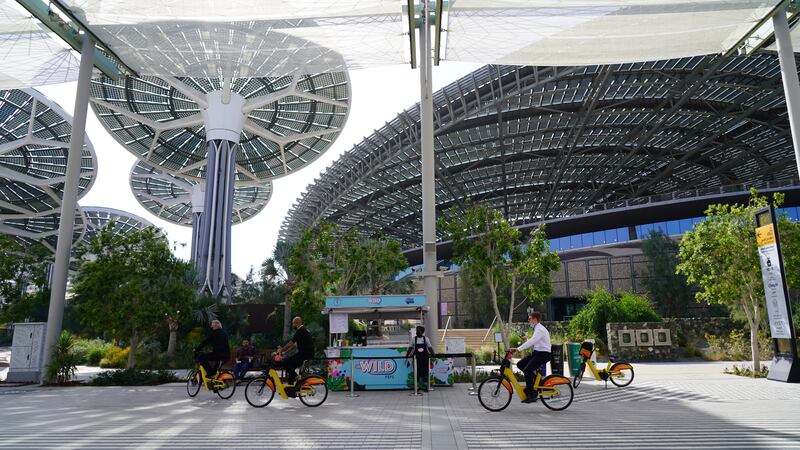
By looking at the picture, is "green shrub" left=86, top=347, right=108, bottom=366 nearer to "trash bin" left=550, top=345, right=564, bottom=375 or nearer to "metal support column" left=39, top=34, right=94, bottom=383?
"metal support column" left=39, top=34, right=94, bottom=383

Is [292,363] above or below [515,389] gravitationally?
above

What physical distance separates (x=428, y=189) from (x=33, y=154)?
1652 inches

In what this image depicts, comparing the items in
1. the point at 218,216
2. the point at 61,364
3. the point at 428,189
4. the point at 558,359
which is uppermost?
the point at 218,216

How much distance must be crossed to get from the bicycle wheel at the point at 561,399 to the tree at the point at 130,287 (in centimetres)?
1304

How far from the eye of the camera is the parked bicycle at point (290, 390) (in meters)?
10.2

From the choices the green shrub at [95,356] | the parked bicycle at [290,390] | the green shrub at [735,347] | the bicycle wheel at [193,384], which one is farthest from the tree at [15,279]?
the green shrub at [735,347]

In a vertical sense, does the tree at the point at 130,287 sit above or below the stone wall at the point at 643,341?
above

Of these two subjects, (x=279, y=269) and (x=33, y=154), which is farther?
(x=33, y=154)

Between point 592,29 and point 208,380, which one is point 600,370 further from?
point 208,380

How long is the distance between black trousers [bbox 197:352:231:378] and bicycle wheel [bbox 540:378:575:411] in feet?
22.5

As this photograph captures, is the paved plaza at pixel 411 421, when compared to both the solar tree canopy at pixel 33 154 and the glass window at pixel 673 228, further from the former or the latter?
the glass window at pixel 673 228

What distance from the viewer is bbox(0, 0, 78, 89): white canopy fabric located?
47.4ft

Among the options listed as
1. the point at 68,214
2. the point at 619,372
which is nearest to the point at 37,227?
the point at 68,214

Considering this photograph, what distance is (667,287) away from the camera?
3581 cm
